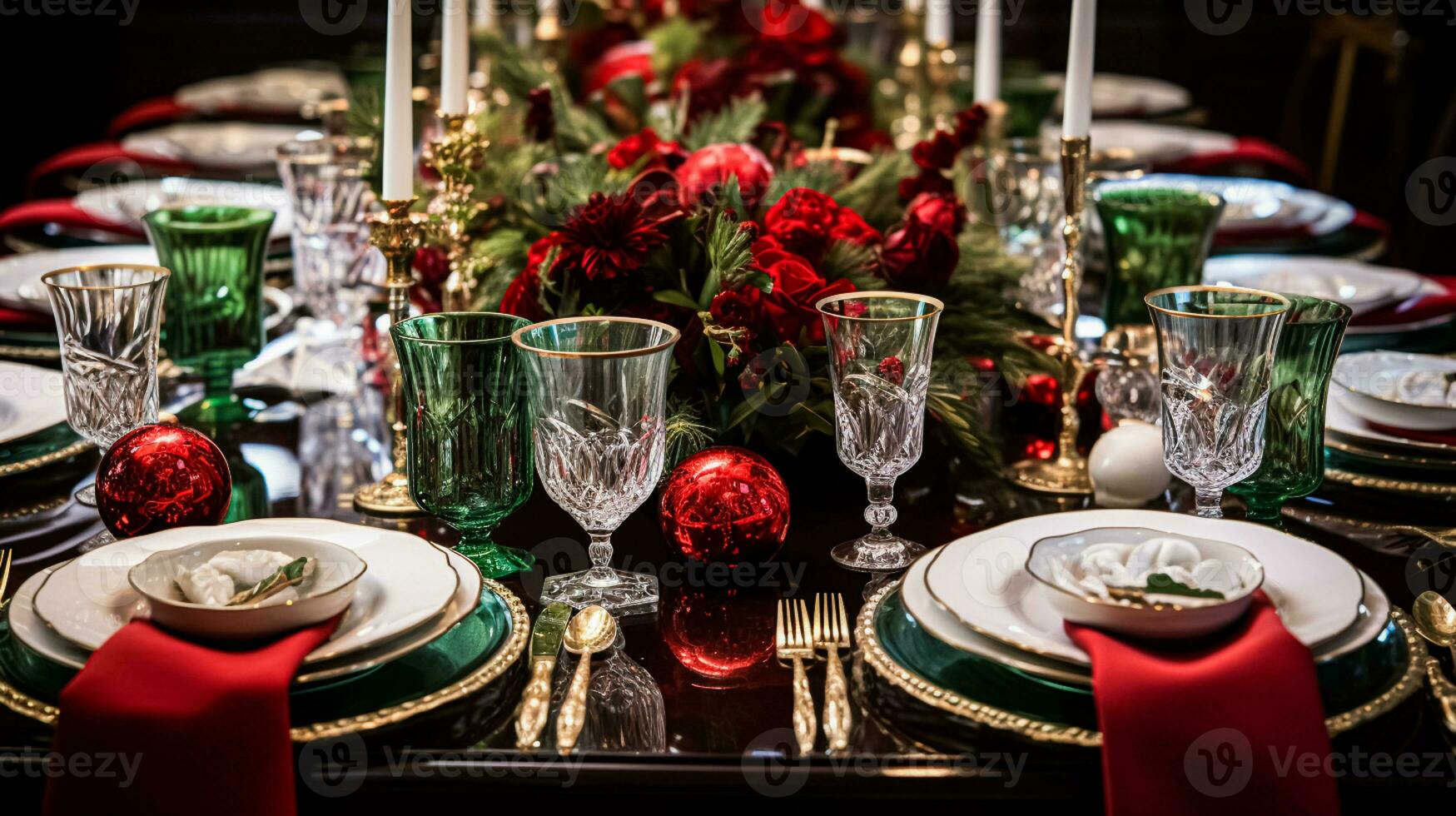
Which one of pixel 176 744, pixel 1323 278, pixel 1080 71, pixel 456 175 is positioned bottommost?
pixel 176 744

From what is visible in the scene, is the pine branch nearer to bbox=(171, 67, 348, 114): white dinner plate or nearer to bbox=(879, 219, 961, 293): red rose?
bbox=(879, 219, 961, 293): red rose

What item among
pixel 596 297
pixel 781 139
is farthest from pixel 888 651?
pixel 781 139

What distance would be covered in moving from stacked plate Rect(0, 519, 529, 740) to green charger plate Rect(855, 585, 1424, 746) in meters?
0.26

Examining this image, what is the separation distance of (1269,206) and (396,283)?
1.57 meters

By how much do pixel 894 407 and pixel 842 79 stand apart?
4.64 ft

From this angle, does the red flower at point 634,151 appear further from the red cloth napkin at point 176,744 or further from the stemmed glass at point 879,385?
the red cloth napkin at point 176,744

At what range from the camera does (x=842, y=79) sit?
242cm

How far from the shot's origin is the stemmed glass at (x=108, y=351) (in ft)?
4.03

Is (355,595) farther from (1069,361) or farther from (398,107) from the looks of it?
(1069,361)

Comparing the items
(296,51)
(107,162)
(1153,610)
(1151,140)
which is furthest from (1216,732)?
(296,51)

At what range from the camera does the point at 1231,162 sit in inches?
105

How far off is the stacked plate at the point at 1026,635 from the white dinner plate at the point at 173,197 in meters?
1.41

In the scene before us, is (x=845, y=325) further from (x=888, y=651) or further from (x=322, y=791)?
(x=322, y=791)

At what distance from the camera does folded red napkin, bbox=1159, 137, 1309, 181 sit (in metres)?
2.62
